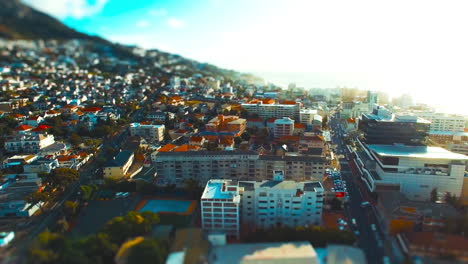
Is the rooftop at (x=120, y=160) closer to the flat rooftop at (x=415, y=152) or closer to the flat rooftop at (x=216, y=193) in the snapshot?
the flat rooftop at (x=216, y=193)

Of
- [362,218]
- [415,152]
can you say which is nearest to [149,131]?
[362,218]

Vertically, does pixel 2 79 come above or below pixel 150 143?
above

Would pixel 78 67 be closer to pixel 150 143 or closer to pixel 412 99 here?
pixel 150 143

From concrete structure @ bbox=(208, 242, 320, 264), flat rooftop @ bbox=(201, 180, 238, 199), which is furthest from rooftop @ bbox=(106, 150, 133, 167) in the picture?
concrete structure @ bbox=(208, 242, 320, 264)

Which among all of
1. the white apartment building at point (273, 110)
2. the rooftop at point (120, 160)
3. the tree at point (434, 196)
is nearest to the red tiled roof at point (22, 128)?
the rooftop at point (120, 160)

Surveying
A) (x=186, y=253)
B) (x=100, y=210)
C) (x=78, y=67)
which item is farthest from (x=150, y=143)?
(x=78, y=67)

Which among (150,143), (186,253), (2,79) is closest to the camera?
(186,253)
